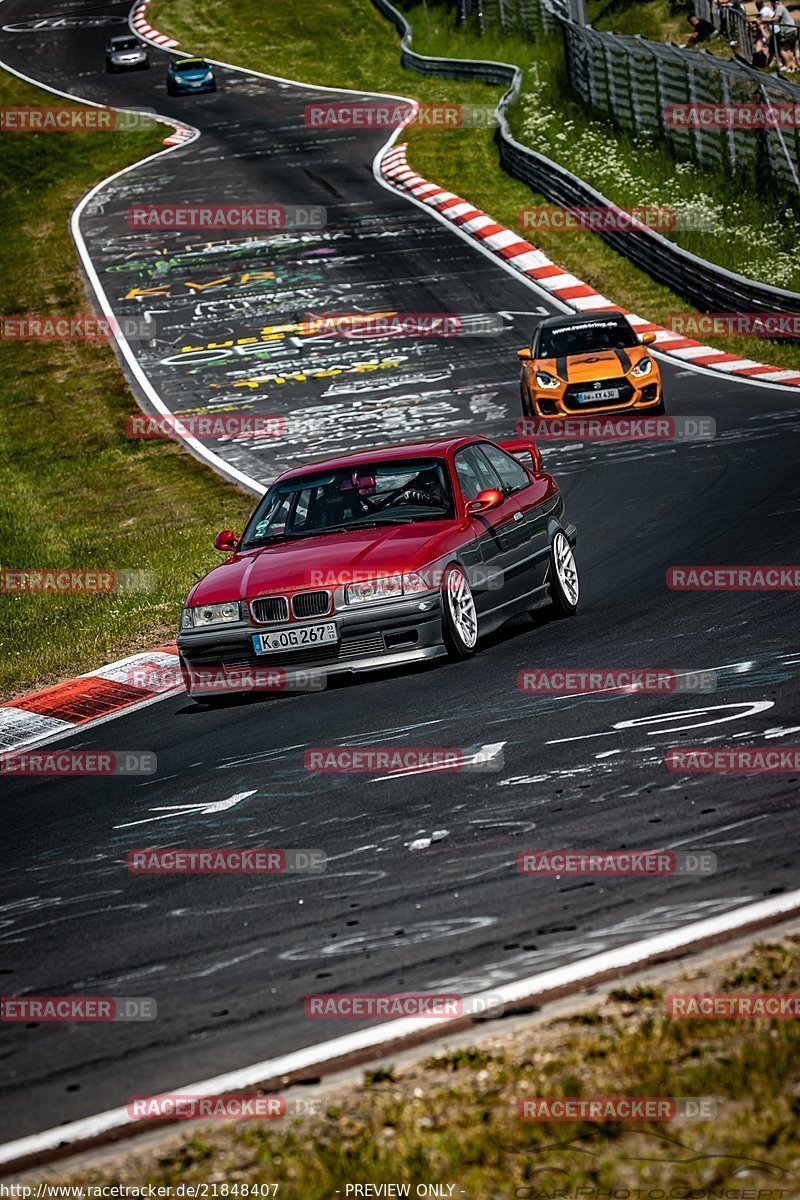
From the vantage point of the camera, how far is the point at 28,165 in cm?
4122

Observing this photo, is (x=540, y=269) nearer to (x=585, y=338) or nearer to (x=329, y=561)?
(x=585, y=338)

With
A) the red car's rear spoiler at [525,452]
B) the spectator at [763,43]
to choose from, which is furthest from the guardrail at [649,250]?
the red car's rear spoiler at [525,452]

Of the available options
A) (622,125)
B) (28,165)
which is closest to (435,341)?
(622,125)

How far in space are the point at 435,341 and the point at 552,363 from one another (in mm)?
5704

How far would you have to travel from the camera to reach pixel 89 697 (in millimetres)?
10930

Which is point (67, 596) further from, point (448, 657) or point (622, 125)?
point (622, 125)

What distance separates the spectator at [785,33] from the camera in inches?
1262

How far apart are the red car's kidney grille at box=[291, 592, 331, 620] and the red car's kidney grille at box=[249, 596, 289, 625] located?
2.1 inches

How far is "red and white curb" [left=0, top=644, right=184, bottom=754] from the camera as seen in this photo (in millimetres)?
10281

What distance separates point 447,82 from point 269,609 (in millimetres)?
38739

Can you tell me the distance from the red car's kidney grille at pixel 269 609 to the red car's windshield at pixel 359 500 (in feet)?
3.05

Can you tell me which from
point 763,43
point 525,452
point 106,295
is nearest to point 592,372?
point 525,452

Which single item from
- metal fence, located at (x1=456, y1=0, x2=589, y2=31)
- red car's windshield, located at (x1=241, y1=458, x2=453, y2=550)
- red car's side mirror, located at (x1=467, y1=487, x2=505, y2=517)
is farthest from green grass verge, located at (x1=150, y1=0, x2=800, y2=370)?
red car's side mirror, located at (x1=467, y1=487, x2=505, y2=517)

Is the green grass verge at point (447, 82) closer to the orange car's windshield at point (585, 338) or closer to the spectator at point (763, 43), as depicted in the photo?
the orange car's windshield at point (585, 338)
